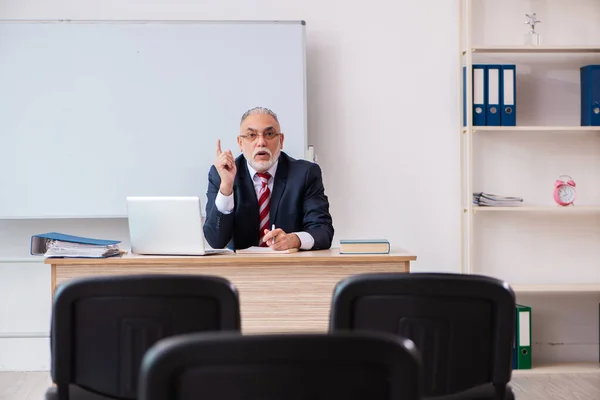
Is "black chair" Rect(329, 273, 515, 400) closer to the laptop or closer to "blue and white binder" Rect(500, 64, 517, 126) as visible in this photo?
the laptop

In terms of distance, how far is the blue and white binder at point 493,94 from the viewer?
183 inches

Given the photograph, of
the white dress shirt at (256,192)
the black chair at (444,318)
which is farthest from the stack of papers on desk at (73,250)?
the black chair at (444,318)

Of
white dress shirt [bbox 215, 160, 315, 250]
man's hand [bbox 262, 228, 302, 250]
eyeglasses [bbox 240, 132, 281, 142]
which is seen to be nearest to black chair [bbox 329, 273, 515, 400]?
man's hand [bbox 262, 228, 302, 250]

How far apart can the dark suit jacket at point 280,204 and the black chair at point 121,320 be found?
185 centimetres

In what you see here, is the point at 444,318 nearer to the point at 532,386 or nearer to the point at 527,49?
the point at 532,386

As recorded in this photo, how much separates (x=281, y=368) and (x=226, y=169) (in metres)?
2.52

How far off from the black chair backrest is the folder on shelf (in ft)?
12.4

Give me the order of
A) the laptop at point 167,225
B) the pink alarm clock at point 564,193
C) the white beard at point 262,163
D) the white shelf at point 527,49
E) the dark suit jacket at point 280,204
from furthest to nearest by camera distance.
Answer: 1. the pink alarm clock at point 564,193
2. the white shelf at point 527,49
3. the white beard at point 262,163
4. the dark suit jacket at point 280,204
5. the laptop at point 167,225

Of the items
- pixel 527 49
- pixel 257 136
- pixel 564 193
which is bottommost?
pixel 564 193

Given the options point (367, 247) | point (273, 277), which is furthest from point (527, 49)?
point (273, 277)

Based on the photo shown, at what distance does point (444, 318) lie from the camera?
1739 millimetres

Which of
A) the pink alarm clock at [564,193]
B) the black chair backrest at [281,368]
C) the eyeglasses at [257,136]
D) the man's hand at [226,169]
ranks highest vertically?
the eyeglasses at [257,136]

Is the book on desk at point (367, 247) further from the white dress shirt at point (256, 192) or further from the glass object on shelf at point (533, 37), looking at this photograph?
the glass object on shelf at point (533, 37)

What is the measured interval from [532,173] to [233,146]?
1.86 metres
